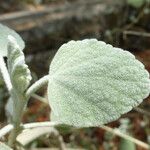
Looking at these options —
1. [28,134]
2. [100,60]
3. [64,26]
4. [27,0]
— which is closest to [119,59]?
[100,60]

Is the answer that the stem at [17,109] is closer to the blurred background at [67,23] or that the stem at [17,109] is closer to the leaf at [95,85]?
the leaf at [95,85]

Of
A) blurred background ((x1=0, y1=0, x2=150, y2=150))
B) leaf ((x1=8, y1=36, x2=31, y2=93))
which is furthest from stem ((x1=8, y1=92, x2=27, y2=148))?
blurred background ((x1=0, y1=0, x2=150, y2=150))

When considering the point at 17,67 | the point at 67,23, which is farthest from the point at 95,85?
the point at 67,23

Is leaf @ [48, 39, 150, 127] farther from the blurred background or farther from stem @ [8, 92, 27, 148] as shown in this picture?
the blurred background

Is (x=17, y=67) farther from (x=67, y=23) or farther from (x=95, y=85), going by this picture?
(x=67, y=23)

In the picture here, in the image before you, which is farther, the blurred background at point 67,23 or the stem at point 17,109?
the blurred background at point 67,23

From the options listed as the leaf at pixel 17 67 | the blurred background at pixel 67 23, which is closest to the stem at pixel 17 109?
the leaf at pixel 17 67
